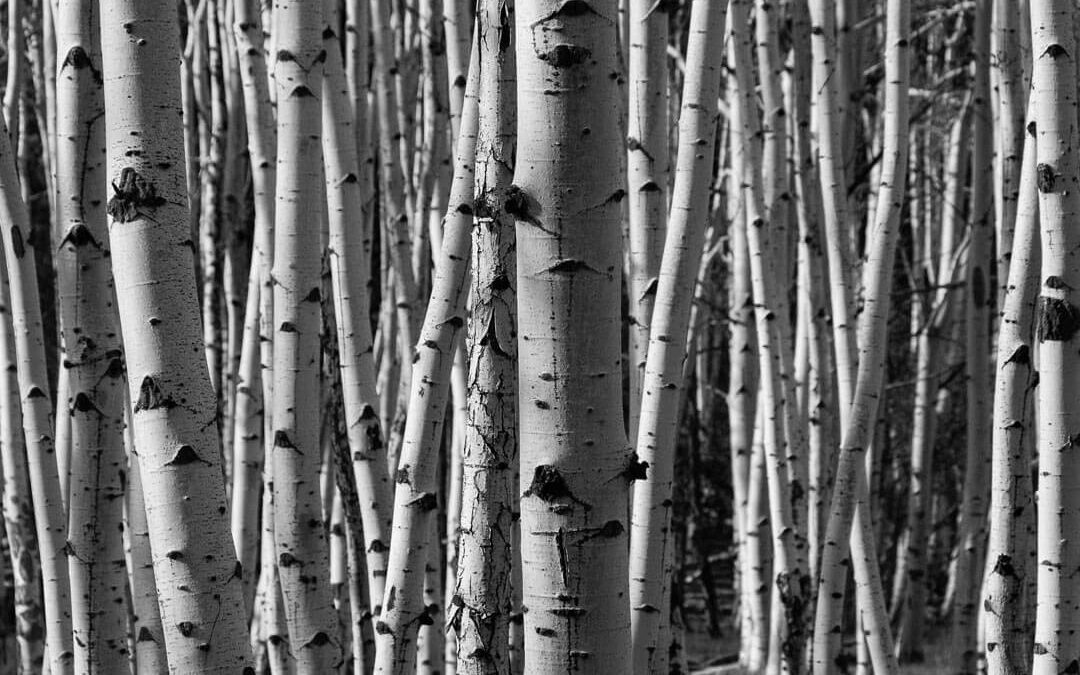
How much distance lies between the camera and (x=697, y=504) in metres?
6.46

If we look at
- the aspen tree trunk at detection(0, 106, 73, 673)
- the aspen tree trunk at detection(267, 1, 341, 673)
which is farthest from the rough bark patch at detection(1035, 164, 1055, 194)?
the aspen tree trunk at detection(0, 106, 73, 673)

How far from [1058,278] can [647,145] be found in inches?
27.1

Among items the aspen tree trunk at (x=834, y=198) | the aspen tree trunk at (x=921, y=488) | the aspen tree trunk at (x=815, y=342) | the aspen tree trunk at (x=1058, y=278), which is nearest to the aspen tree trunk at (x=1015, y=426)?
the aspen tree trunk at (x=1058, y=278)

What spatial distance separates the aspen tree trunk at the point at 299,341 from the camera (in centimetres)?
183

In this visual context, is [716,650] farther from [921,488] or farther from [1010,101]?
[1010,101]

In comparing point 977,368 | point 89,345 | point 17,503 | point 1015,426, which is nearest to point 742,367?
point 977,368

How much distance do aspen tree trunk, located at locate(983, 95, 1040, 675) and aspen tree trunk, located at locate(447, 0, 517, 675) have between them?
0.90 metres

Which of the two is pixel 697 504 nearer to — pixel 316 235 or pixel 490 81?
pixel 316 235

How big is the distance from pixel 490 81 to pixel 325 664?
104 cm

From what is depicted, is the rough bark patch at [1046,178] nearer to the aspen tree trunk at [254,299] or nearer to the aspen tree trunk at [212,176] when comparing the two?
the aspen tree trunk at [254,299]

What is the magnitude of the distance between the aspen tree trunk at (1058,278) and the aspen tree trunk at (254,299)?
129 centimetres

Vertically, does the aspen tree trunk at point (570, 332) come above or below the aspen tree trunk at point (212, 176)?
below

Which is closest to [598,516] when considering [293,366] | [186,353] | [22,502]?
[186,353]

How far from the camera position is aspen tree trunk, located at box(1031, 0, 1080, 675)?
5.53 ft
